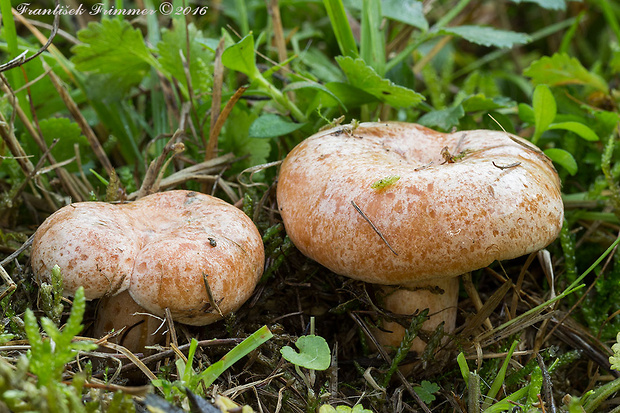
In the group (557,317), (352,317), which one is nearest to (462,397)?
(352,317)

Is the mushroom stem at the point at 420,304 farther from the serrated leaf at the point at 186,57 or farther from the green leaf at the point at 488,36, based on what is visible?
the serrated leaf at the point at 186,57

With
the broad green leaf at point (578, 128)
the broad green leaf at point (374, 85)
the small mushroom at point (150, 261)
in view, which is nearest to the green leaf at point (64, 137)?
the small mushroom at point (150, 261)

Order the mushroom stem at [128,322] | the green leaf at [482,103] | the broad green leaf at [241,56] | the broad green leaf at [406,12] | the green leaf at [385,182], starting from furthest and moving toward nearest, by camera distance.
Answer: the broad green leaf at [406,12]
the green leaf at [482,103]
the broad green leaf at [241,56]
the mushroom stem at [128,322]
the green leaf at [385,182]

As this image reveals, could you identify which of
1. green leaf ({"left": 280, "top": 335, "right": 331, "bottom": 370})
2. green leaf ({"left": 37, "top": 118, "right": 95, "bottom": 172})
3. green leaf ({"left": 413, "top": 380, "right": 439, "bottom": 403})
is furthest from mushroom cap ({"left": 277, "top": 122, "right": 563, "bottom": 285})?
green leaf ({"left": 37, "top": 118, "right": 95, "bottom": 172})

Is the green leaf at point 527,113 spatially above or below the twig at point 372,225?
below

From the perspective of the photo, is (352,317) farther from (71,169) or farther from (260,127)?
(71,169)

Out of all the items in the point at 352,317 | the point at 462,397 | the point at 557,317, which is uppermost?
the point at 352,317
